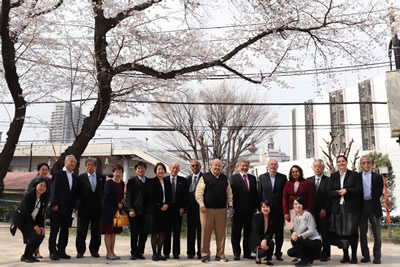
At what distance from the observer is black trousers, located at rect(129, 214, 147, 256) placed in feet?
17.8

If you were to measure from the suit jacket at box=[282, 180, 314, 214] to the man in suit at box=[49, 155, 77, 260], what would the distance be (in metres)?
3.34

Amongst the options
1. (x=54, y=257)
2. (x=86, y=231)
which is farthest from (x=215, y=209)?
(x=54, y=257)

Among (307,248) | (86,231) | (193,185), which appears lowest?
(307,248)

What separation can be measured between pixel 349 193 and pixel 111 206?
12.1 feet

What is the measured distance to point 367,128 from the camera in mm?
40719

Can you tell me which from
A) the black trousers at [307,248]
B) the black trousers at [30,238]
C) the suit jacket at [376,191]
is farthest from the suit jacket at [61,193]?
the suit jacket at [376,191]

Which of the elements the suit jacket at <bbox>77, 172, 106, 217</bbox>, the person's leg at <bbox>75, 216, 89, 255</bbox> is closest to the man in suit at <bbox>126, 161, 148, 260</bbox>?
the suit jacket at <bbox>77, 172, 106, 217</bbox>

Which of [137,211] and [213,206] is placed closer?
[213,206]

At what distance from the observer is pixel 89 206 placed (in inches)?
214

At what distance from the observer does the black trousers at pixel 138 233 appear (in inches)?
214

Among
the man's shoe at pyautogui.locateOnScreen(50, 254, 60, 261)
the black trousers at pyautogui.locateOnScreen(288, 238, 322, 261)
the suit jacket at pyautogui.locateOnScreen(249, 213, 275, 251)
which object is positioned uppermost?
the suit jacket at pyautogui.locateOnScreen(249, 213, 275, 251)

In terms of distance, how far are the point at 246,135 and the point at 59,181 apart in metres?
12.4

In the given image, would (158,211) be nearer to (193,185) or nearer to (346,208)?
(193,185)

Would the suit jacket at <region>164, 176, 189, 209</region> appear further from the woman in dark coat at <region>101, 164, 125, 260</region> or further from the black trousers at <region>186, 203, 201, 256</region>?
the woman in dark coat at <region>101, 164, 125, 260</region>
